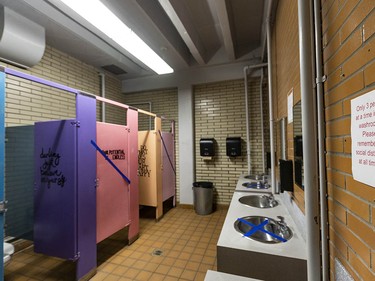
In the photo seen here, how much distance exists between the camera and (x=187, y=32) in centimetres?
339

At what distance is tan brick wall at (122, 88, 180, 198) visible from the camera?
5.52 m

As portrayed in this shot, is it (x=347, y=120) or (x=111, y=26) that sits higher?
(x=111, y=26)

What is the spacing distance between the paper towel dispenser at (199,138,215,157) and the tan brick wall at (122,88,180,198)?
79 centimetres

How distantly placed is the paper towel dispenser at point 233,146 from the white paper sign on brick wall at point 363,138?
12.8 ft

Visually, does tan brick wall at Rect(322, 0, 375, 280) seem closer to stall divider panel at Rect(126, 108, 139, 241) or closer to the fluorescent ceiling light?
the fluorescent ceiling light

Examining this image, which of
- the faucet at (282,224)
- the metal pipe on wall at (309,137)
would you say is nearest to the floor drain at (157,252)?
the faucet at (282,224)

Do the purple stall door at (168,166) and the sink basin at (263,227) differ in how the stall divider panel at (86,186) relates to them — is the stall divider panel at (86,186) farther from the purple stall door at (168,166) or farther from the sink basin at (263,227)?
the purple stall door at (168,166)

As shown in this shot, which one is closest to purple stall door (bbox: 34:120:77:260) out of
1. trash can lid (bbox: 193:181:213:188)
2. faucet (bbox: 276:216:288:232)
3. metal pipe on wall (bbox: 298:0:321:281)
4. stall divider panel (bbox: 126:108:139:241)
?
stall divider panel (bbox: 126:108:139:241)

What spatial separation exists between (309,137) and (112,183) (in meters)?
2.70

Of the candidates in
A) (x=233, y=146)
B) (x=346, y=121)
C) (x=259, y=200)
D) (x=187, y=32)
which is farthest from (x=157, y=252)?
(x=187, y=32)

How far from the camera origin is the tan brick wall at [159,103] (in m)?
5.52

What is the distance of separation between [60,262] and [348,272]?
11.2ft

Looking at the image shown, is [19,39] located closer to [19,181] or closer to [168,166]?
[19,181]

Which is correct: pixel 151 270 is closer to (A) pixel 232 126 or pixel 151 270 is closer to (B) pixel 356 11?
(B) pixel 356 11
